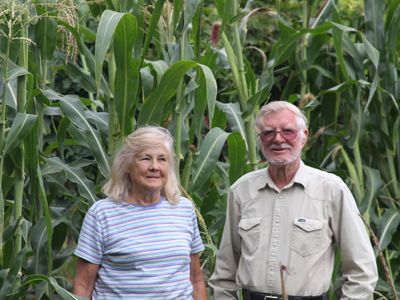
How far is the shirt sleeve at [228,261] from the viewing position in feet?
7.20

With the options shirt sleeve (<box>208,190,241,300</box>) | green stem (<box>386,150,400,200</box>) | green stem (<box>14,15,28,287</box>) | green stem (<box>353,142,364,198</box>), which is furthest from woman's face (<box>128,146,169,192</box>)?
green stem (<box>386,150,400,200</box>)

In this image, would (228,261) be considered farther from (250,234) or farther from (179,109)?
(179,109)

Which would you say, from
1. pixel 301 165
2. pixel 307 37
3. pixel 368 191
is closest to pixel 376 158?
pixel 368 191

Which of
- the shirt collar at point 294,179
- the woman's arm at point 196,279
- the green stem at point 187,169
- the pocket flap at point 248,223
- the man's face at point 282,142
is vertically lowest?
the woman's arm at point 196,279

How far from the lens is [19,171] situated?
2.47 m

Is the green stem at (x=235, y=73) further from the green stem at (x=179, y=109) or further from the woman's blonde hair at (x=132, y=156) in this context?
the woman's blonde hair at (x=132, y=156)

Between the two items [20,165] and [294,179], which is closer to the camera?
[294,179]

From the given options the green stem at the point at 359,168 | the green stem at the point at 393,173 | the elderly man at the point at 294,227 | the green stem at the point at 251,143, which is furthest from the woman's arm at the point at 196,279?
the green stem at the point at 393,173

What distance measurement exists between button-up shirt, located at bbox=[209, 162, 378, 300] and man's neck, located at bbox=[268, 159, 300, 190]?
0.09 ft

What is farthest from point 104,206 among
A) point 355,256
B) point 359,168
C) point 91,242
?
point 359,168

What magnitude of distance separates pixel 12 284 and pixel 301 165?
135 cm

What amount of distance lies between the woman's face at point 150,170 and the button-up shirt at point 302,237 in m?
0.36

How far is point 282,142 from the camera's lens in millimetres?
2029

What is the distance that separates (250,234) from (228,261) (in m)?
0.19
